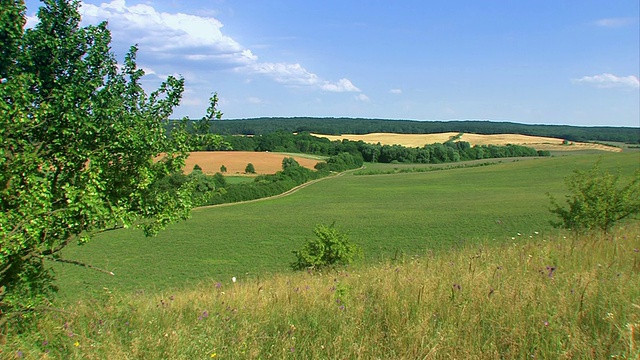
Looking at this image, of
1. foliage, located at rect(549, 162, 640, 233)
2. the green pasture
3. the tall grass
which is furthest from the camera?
the green pasture

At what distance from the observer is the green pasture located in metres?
24.5

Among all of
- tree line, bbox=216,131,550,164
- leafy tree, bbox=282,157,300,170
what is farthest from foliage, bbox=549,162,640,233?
tree line, bbox=216,131,550,164

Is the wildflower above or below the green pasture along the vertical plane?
above

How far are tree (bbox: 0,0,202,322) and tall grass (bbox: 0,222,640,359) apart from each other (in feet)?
2.42

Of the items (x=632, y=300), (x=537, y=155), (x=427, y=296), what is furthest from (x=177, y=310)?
(x=537, y=155)

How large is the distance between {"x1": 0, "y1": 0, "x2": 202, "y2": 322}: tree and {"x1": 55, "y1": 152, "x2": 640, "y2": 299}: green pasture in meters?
4.90

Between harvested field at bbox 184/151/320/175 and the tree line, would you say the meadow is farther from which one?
the tree line

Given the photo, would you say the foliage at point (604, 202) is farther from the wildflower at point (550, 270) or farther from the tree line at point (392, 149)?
the tree line at point (392, 149)

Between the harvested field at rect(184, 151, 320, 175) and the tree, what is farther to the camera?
the harvested field at rect(184, 151, 320, 175)

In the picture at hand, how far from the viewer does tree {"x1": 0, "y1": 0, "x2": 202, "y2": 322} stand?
4.17 meters

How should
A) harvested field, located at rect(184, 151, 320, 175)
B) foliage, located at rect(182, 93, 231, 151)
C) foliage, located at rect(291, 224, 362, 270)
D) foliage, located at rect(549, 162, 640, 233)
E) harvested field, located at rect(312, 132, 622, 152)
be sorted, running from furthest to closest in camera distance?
harvested field, located at rect(312, 132, 622, 152) < harvested field, located at rect(184, 151, 320, 175) < foliage, located at rect(291, 224, 362, 270) < foliage, located at rect(549, 162, 640, 233) < foliage, located at rect(182, 93, 231, 151)

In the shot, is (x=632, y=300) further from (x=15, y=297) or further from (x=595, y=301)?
(x=15, y=297)

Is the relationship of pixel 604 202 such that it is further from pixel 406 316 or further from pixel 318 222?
pixel 318 222

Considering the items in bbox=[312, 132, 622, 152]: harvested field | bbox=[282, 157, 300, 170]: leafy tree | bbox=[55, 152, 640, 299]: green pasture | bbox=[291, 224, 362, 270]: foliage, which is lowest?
bbox=[55, 152, 640, 299]: green pasture
